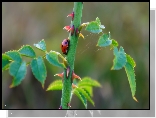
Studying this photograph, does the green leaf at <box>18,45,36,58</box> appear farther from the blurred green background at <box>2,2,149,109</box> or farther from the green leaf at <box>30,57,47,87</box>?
the blurred green background at <box>2,2,149,109</box>

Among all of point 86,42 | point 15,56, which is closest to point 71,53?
point 15,56

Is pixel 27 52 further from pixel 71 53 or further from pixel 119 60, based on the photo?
pixel 119 60

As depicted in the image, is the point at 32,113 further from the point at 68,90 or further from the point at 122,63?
the point at 122,63

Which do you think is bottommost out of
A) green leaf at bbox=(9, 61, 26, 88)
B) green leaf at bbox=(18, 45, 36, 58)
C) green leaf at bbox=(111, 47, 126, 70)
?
green leaf at bbox=(9, 61, 26, 88)

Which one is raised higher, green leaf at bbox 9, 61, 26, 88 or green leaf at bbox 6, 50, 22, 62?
green leaf at bbox 6, 50, 22, 62

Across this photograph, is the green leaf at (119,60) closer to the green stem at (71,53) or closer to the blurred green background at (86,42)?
the green stem at (71,53)

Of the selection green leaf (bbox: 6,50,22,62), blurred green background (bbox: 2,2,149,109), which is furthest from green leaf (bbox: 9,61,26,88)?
blurred green background (bbox: 2,2,149,109)
